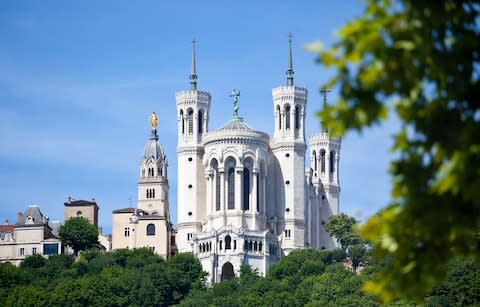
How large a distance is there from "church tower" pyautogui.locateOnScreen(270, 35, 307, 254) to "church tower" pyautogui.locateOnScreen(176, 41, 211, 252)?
732cm

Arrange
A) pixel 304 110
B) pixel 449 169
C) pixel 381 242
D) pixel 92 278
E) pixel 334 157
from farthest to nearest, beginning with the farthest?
pixel 334 157 < pixel 304 110 < pixel 92 278 < pixel 381 242 < pixel 449 169

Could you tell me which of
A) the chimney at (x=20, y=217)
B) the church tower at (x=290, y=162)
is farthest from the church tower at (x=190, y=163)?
the chimney at (x=20, y=217)

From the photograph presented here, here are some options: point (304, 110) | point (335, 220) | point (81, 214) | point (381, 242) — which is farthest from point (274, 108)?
point (381, 242)

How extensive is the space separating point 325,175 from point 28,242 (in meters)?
32.6

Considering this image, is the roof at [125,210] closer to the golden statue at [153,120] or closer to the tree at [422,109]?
the golden statue at [153,120]

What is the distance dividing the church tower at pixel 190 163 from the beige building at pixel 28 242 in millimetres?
15482

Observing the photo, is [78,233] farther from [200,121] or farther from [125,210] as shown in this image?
[200,121]

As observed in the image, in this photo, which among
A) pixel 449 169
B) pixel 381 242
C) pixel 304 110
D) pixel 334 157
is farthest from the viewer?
pixel 334 157

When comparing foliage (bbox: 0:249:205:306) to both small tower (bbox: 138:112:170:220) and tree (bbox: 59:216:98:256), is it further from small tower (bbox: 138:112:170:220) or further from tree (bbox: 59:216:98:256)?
small tower (bbox: 138:112:170:220)

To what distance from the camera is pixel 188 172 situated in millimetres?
139500

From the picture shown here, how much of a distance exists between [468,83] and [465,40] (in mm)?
556

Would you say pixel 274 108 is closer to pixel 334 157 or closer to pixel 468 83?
pixel 334 157

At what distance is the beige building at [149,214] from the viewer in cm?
14100

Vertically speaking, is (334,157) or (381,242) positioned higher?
(334,157)
